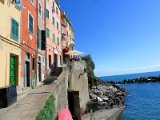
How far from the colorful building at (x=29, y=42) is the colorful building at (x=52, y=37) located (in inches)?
273

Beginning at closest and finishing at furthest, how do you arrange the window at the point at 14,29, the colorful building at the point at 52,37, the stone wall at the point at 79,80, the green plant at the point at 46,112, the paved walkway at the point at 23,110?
1. the paved walkway at the point at 23,110
2. the green plant at the point at 46,112
3. the window at the point at 14,29
4. the stone wall at the point at 79,80
5. the colorful building at the point at 52,37

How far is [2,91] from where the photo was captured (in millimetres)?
11906

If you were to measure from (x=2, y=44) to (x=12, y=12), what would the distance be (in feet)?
9.30

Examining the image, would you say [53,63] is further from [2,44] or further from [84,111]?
[2,44]

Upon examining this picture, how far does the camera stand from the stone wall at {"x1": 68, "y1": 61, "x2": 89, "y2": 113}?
2686 centimetres

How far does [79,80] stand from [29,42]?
1006 cm

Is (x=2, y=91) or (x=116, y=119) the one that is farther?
(x=116, y=119)

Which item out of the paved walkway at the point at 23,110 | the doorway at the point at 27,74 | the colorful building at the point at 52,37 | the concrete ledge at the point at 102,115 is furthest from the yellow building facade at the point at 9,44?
the colorful building at the point at 52,37

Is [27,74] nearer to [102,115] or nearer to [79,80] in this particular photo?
[79,80]

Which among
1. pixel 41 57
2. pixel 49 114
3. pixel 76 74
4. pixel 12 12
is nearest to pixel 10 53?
pixel 12 12

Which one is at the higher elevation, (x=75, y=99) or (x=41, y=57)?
(x=41, y=57)

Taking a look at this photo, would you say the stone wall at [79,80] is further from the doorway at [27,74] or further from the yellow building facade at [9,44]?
the yellow building facade at [9,44]

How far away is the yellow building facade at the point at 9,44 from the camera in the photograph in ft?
49.8

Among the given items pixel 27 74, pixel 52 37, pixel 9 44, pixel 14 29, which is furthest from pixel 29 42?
pixel 52 37
